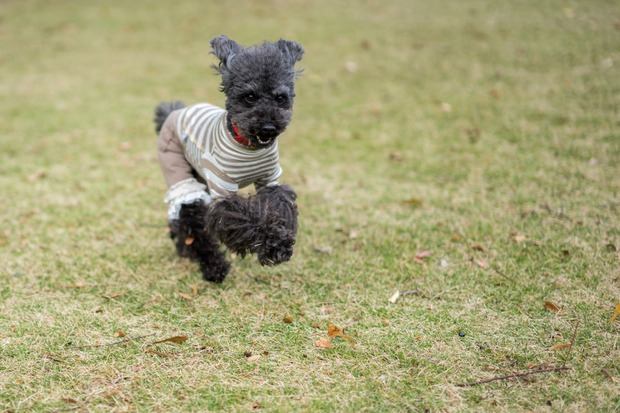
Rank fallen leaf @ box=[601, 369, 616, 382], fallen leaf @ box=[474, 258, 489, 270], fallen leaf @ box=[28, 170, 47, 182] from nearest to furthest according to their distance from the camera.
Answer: fallen leaf @ box=[601, 369, 616, 382] < fallen leaf @ box=[474, 258, 489, 270] < fallen leaf @ box=[28, 170, 47, 182]

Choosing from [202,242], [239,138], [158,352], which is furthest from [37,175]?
[158,352]

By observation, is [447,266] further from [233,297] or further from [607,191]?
[607,191]

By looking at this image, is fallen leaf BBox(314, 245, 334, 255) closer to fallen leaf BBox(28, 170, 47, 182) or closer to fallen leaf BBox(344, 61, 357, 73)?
fallen leaf BBox(28, 170, 47, 182)

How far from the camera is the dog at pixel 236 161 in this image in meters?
3.58

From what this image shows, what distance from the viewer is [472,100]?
7871 millimetres

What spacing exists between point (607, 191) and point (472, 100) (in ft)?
9.49

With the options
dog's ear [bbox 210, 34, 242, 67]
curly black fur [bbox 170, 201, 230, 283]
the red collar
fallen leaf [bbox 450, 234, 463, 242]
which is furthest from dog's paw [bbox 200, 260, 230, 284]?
fallen leaf [bbox 450, 234, 463, 242]

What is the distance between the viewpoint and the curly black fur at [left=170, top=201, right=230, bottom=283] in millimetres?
4219

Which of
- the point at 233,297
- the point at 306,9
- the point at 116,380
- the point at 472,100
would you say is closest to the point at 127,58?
the point at 306,9

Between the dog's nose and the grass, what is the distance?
1194mm

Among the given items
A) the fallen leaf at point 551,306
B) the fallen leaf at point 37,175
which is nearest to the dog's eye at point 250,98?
the fallen leaf at point 551,306

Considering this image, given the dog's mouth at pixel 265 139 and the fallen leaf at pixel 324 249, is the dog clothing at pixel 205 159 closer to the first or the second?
the dog's mouth at pixel 265 139

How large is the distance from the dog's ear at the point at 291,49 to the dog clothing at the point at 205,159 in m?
0.58

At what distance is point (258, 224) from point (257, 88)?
850mm
